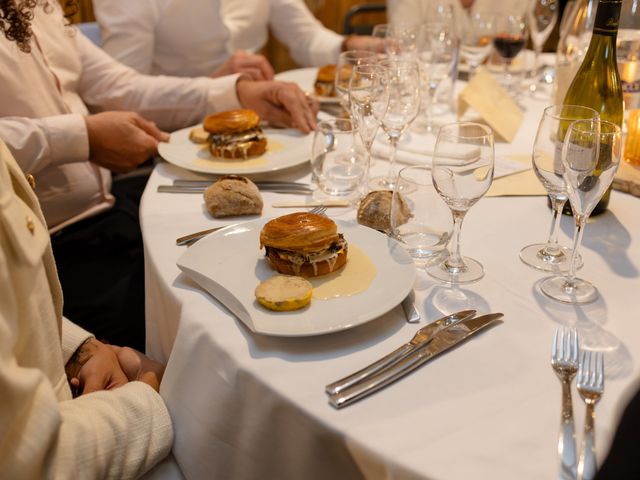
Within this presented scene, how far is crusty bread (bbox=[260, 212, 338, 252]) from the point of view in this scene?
2.78 ft

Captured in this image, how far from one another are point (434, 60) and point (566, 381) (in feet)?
3.68

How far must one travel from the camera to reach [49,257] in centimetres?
82

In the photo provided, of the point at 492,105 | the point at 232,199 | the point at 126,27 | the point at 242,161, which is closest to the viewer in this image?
the point at 232,199

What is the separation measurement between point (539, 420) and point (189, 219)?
2.23 feet

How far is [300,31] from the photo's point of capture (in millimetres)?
2641

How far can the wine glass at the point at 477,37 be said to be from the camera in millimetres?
1743

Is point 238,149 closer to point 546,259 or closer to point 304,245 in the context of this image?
point 304,245

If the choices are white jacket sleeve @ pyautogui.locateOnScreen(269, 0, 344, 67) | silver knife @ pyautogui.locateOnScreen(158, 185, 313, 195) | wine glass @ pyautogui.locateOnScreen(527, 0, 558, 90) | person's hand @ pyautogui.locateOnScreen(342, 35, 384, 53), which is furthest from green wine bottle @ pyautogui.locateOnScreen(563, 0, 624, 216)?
white jacket sleeve @ pyautogui.locateOnScreen(269, 0, 344, 67)

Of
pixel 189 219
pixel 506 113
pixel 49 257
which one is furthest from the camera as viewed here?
pixel 506 113

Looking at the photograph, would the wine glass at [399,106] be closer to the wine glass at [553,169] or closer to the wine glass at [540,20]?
the wine glass at [553,169]

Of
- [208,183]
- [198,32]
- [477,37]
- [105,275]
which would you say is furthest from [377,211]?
[198,32]

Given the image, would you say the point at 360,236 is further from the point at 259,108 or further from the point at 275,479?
the point at 259,108

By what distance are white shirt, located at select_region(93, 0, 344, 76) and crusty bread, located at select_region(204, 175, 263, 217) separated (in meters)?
1.28

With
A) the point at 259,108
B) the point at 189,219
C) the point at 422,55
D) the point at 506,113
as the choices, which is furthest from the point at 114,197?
the point at 506,113
